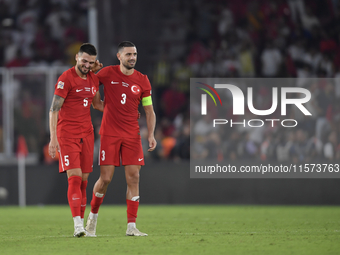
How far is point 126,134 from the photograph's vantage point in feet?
24.4

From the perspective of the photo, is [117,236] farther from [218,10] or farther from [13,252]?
[218,10]

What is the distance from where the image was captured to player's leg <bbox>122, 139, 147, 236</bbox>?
7.37m

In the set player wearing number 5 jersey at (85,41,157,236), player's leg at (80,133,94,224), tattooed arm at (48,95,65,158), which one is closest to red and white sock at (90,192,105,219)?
player wearing number 5 jersey at (85,41,157,236)

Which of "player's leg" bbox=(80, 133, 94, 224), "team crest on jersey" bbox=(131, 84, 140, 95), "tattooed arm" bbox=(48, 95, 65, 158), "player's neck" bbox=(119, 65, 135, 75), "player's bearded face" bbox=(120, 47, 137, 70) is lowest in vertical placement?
"player's leg" bbox=(80, 133, 94, 224)

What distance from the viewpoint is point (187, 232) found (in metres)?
7.85

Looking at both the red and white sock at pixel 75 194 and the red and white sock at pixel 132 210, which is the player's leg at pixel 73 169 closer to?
Result: the red and white sock at pixel 75 194

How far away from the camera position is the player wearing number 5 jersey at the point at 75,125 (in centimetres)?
702

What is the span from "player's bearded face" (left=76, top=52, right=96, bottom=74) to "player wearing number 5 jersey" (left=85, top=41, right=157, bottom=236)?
1.26 ft

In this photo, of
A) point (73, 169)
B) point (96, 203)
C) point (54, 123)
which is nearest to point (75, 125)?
point (54, 123)

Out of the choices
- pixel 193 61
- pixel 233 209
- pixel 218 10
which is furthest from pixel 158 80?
pixel 233 209

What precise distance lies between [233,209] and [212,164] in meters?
1.65

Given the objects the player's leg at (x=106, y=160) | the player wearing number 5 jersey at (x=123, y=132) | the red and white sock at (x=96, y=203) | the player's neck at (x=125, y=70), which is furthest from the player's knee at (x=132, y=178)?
the player's neck at (x=125, y=70)

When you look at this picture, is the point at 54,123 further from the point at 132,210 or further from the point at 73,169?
the point at 132,210

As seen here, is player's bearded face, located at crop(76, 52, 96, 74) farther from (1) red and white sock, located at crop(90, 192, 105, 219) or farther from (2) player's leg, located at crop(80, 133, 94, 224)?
(1) red and white sock, located at crop(90, 192, 105, 219)
